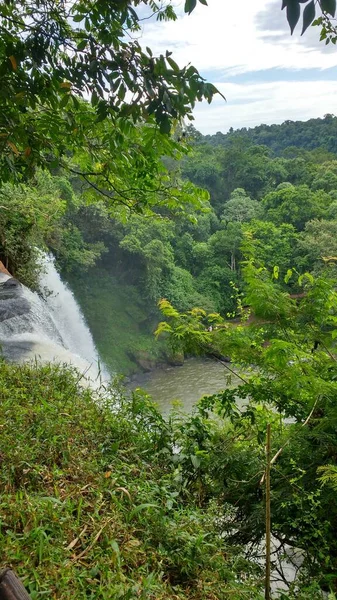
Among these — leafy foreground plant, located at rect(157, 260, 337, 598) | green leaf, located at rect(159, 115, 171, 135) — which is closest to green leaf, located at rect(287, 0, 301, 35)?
green leaf, located at rect(159, 115, 171, 135)

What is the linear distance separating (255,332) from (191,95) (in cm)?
211

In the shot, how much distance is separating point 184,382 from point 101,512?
13.4 m

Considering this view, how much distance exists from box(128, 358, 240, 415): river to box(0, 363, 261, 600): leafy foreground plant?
31.8ft

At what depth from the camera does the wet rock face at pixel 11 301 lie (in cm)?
587

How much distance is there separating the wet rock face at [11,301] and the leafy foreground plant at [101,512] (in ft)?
8.39

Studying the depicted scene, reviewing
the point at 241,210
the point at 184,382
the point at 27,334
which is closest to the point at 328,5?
the point at 27,334

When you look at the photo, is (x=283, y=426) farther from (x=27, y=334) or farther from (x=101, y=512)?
(x=27, y=334)

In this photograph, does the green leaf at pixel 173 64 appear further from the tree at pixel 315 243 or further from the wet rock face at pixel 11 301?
the tree at pixel 315 243

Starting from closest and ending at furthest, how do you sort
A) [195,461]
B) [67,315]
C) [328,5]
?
1. [328,5]
2. [195,461]
3. [67,315]

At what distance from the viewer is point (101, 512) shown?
7.41 ft

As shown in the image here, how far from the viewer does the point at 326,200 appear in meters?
24.6

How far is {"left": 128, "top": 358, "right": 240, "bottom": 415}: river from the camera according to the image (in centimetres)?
1400

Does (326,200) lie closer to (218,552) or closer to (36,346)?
(36,346)

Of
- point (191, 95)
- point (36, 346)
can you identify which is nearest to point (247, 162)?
point (36, 346)
